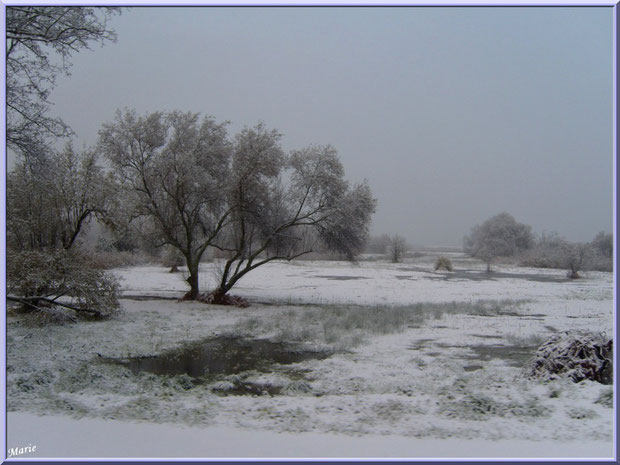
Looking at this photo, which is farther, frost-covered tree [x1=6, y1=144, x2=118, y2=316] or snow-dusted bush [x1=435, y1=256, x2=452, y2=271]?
snow-dusted bush [x1=435, y1=256, x2=452, y2=271]

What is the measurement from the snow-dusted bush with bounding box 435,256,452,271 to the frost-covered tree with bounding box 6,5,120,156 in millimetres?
5571

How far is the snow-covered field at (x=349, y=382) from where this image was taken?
3.78 meters

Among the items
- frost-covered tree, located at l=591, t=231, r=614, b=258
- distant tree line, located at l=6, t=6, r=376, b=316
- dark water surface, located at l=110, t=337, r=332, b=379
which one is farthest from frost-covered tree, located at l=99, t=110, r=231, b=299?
frost-covered tree, located at l=591, t=231, r=614, b=258

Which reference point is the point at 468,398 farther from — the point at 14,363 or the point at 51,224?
the point at 51,224

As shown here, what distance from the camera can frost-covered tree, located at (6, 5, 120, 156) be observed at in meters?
5.29

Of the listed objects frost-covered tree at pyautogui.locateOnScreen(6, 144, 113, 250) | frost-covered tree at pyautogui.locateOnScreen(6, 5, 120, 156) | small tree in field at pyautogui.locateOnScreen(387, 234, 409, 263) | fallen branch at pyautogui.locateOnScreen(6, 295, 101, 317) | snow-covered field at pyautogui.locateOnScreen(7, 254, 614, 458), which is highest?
frost-covered tree at pyautogui.locateOnScreen(6, 5, 120, 156)

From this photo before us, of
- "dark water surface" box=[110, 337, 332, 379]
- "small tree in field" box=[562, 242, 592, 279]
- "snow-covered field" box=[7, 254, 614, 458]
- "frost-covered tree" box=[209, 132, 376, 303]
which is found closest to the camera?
"snow-covered field" box=[7, 254, 614, 458]

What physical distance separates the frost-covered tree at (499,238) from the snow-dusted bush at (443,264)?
19.2 inches

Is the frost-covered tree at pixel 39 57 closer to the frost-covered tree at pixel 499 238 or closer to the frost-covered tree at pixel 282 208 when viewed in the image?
the frost-covered tree at pixel 282 208

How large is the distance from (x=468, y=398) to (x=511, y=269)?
8.39 feet

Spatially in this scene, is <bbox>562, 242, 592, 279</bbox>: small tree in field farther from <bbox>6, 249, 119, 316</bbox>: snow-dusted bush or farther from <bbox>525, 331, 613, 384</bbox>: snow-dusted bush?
<bbox>6, 249, 119, 316</bbox>: snow-dusted bush

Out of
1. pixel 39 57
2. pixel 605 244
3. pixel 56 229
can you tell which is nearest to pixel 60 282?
pixel 56 229

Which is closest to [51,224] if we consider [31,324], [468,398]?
[31,324]

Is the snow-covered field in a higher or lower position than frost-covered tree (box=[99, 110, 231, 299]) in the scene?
lower
